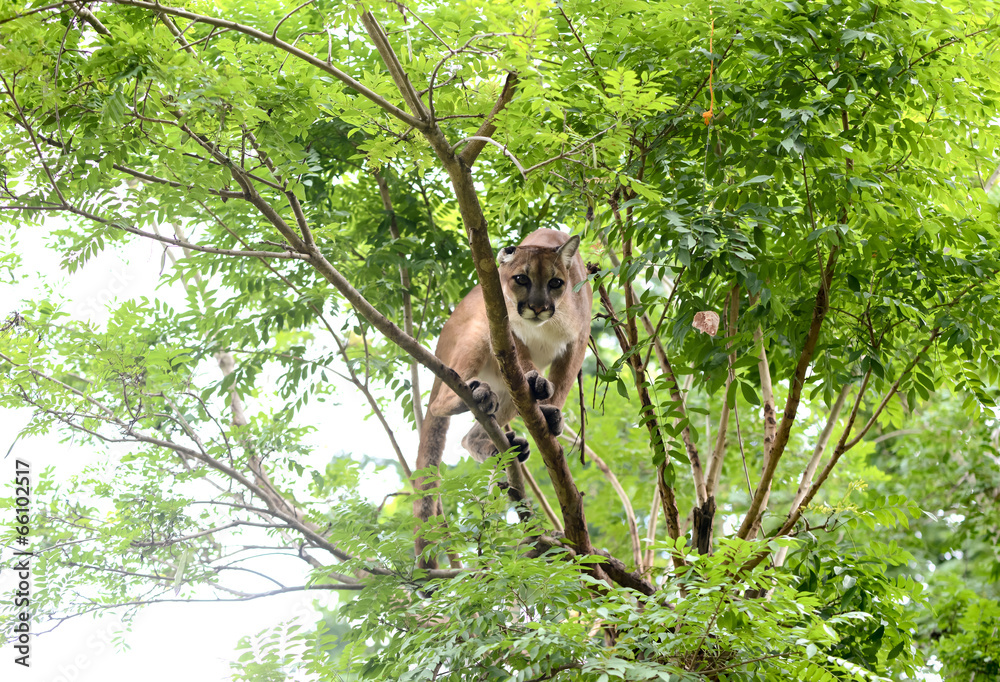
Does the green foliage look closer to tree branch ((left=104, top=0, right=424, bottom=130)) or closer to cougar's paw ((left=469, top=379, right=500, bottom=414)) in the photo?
tree branch ((left=104, top=0, right=424, bottom=130))

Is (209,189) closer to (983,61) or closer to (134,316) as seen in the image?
(134,316)

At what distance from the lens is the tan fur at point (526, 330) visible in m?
3.92

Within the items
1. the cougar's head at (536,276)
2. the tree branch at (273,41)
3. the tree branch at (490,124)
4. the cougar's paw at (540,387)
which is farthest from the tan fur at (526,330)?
the tree branch at (273,41)

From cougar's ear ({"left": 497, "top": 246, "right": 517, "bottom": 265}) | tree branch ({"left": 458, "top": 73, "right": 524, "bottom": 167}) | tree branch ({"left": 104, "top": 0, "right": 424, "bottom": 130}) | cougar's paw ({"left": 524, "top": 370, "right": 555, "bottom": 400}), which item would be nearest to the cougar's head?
cougar's ear ({"left": 497, "top": 246, "right": 517, "bottom": 265})

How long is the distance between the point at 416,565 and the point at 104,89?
2.15 m

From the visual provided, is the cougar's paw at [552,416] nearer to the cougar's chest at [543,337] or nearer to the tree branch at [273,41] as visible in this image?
the cougar's chest at [543,337]

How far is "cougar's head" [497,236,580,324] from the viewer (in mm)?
3938

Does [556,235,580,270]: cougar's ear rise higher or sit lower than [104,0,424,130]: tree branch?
higher

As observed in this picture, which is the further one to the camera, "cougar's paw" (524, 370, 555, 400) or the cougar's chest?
the cougar's chest

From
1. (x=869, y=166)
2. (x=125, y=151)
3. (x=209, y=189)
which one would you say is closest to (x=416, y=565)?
(x=209, y=189)

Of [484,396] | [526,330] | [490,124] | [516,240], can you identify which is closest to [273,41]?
[490,124]

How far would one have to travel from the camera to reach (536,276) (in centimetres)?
398

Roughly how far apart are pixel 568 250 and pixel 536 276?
223 mm

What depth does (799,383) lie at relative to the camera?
11.2 ft
